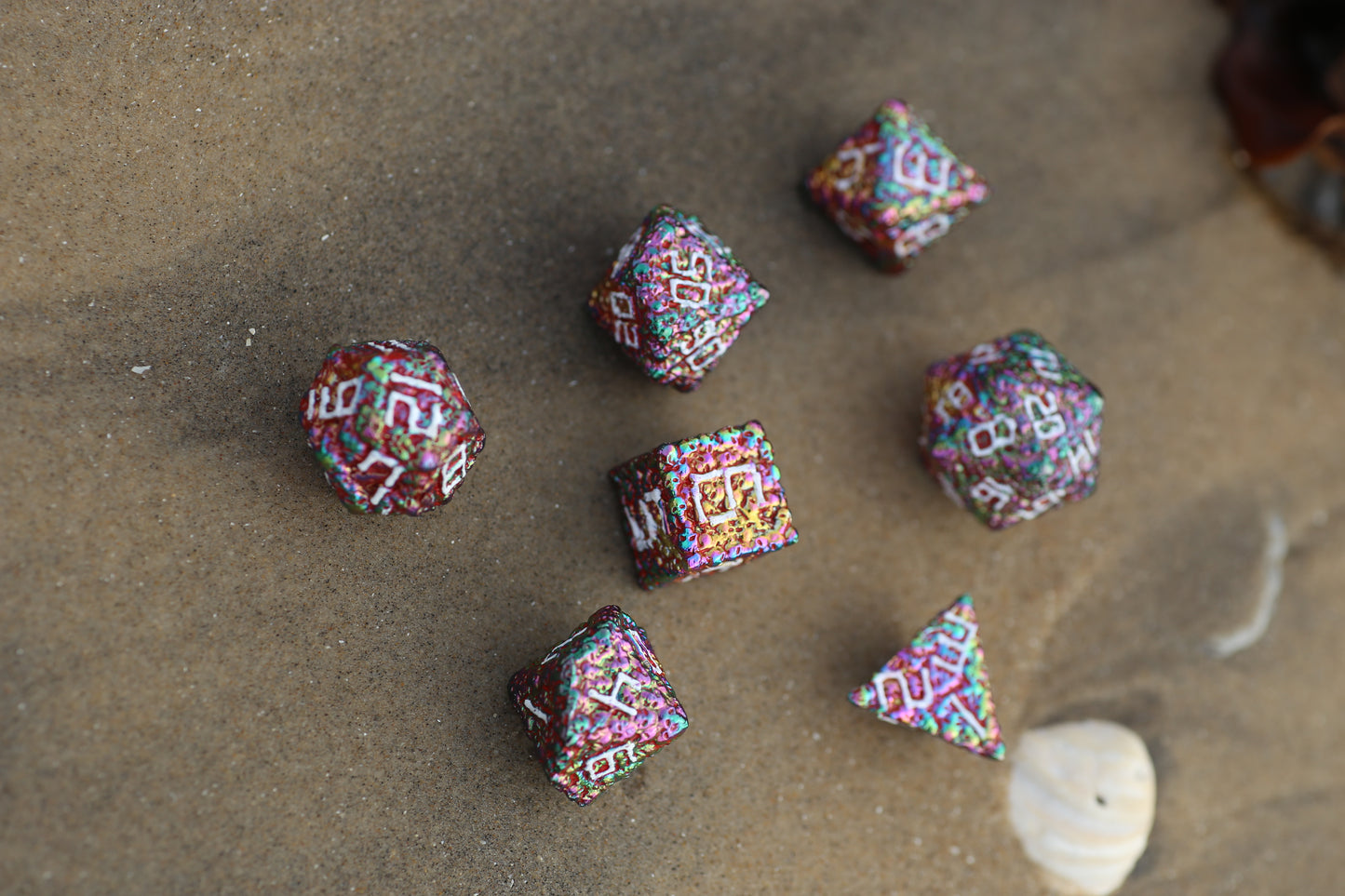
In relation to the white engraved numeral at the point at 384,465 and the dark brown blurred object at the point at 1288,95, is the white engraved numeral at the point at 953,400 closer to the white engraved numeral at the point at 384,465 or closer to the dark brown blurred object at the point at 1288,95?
the white engraved numeral at the point at 384,465

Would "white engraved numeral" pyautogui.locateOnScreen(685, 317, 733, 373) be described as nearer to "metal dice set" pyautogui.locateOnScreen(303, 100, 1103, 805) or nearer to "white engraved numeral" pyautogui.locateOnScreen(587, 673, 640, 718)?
"metal dice set" pyautogui.locateOnScreen(303, 100, 1103, 805)

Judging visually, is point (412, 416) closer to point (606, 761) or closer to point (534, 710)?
point (534, 710)

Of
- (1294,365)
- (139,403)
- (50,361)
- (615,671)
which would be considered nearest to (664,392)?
(615,671)

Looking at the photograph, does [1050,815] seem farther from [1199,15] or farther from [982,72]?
[1199,15]

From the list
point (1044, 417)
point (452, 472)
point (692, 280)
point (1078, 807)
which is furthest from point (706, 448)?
point (1078, 807)

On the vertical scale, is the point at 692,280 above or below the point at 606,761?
above

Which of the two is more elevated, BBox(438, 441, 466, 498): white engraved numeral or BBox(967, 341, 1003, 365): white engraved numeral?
BBox(967, 341, 1003, 365): white engraved numeral

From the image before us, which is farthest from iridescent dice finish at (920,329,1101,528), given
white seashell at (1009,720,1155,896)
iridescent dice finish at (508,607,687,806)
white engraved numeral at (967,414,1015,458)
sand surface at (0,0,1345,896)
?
iridescent dice finish at (508,607,687,806)

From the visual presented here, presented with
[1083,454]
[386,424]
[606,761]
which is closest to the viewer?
[386,424]
